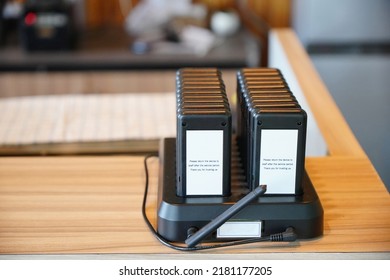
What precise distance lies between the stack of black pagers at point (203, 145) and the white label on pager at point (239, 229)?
0.05 meters

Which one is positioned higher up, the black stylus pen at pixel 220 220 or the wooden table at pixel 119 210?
the black stylus pen at pixel 220 220

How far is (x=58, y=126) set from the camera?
6.94ft

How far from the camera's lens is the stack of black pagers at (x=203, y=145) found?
1.13m

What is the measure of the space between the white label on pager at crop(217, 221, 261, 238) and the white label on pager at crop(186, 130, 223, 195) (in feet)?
0.18

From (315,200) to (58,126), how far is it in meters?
1.10

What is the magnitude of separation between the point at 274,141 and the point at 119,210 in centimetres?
29

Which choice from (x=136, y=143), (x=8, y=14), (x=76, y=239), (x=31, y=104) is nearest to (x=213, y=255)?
(x=76, y=239)

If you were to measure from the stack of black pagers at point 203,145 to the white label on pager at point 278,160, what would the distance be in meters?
0.05

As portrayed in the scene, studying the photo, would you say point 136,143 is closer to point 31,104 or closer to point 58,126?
point 58,126

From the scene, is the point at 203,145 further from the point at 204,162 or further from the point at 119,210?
the point at 119,210

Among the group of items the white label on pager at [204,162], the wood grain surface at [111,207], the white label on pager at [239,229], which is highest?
the white label on pager at [204,162]

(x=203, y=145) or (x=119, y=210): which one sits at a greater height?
(x=203, y=145)

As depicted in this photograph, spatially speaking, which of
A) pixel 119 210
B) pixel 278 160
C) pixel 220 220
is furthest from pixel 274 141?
pixel 119 210

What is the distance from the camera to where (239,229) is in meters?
1.16
